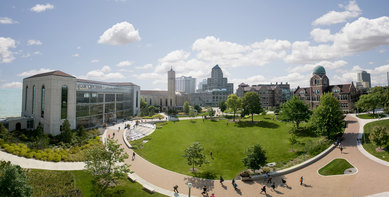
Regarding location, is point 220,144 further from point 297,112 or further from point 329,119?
point 297,112

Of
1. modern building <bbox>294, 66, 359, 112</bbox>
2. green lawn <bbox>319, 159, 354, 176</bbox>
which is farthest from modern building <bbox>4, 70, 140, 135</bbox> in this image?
modern building <bbox>294, 66, 359, 112</bbox>

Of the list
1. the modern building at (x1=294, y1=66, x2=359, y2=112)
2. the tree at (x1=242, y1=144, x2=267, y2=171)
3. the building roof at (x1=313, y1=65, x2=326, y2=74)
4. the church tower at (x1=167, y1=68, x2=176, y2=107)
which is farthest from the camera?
the church tower at (x1=167, y1=68, x2=176, y2=107)

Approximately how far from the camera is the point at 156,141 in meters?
46.7

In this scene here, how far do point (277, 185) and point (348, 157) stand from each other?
17369 millimetres

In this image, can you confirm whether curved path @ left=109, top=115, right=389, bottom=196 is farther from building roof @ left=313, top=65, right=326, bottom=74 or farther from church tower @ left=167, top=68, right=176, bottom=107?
church tower @ left=167, top=68, right=176, bottom=107

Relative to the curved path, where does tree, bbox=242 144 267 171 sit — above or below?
above

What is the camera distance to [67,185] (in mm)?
23750

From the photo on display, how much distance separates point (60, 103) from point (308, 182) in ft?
188

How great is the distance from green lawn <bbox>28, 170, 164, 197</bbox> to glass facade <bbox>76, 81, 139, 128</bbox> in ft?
106

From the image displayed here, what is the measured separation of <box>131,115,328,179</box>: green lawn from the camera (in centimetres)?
3225

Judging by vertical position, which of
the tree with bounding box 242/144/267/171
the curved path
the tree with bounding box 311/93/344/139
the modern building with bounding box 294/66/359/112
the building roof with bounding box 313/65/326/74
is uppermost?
the building roof with bounding box 313/65/326/74

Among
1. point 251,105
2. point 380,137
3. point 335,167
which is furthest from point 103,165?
point 251,105

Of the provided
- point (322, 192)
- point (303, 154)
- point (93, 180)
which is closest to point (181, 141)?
point (93, 180)

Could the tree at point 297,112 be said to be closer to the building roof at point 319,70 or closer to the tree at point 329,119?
the tree at point 329,119
